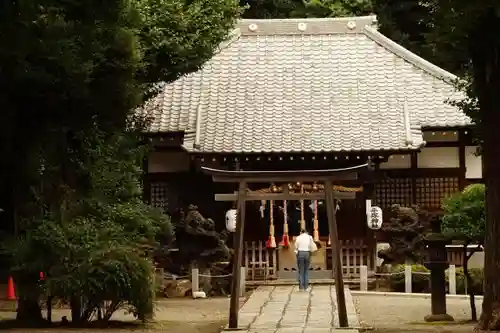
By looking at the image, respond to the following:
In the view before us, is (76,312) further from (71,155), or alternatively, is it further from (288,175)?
(288,175)

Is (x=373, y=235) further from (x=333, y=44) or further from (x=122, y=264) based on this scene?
(x=122, y=264)

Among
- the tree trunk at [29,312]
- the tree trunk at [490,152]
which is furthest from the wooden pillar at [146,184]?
the tree trunk at [490,152]

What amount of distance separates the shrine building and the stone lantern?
26.0ft

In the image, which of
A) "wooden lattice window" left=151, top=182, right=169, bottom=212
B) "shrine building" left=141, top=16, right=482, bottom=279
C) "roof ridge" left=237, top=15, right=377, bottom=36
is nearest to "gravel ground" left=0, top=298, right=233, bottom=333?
"shrine building" left=141, top=16, right=482, bottom=279

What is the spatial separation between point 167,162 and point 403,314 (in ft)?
36.1

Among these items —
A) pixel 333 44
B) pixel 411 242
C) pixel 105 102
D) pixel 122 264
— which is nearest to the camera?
pixel 122 264

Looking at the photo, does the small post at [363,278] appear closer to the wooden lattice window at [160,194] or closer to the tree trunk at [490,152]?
the wooden lattice window at [160,194]

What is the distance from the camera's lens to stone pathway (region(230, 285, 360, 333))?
14.1 meters

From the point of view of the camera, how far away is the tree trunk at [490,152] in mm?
12968

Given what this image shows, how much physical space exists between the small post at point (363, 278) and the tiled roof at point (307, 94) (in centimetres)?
339

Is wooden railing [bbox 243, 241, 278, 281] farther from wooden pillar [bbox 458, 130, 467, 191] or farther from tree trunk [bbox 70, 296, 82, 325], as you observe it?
tree trunk [bbox 70, 296, 82, 325]

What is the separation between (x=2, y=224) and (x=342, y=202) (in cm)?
1172

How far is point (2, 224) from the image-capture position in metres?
17.3

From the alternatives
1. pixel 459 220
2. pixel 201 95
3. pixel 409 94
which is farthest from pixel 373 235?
pixel 459 220
